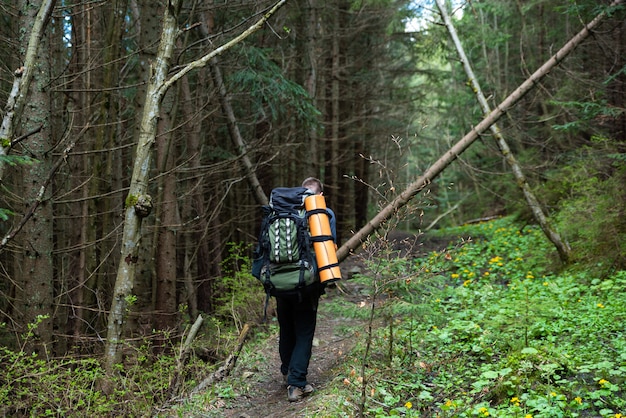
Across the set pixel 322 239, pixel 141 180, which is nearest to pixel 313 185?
pixel 322 239

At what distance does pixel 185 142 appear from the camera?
12.6m

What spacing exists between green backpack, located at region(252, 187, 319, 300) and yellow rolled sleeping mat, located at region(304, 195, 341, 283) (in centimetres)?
7

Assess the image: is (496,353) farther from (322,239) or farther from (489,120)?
(489,120)

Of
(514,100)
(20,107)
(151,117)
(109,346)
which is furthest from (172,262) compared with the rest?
(514,100)

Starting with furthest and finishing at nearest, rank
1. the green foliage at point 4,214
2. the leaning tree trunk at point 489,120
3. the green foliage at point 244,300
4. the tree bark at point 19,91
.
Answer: the green foliage at point 244,300 < the leaning tree trunk at point 489,120 < the tree bark at point 19,91 < the green foliage at point 4,214

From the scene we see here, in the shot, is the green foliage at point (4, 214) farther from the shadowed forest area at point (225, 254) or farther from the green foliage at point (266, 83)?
the green foliage at point (266, 83)

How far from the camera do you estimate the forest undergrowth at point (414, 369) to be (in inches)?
187

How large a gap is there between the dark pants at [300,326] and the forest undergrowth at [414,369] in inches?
11.2

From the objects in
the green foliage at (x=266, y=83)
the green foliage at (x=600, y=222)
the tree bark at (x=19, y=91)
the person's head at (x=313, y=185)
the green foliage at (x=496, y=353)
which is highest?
the green foliage at (x=266, y=83)

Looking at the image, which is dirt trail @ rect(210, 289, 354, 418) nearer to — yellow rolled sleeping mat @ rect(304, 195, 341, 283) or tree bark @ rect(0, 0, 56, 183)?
yellow rolled sleeping mat @ rect(304, 195, 341, 283)

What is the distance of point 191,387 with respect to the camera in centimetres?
641

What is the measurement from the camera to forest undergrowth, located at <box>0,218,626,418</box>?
4754 millimetres

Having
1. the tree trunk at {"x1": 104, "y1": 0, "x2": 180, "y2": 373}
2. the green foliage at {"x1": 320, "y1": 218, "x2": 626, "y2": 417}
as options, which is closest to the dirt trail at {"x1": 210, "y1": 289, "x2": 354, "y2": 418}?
the green foliage at {"x1": 320, "y1": 218, "x2": 626, "y2": 417}

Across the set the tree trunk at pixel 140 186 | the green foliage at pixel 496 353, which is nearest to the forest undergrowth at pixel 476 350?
the green foliage at pixel 496 353
